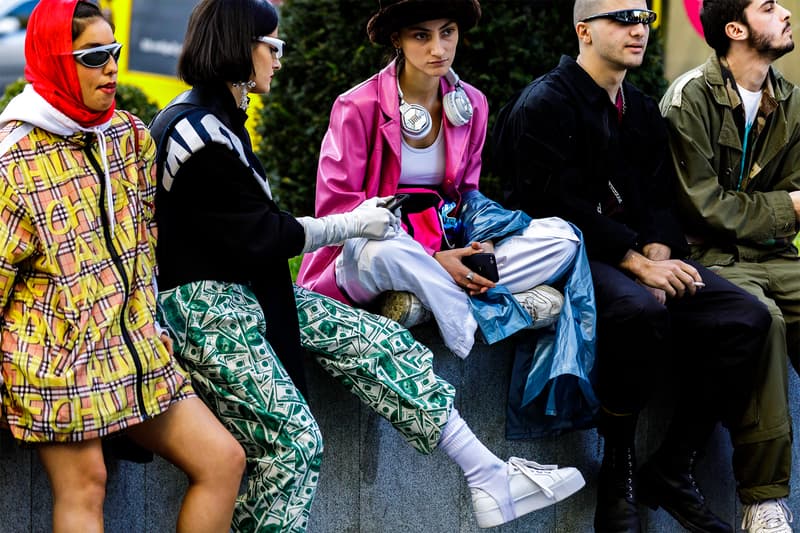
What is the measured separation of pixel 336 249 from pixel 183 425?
4.14 ft

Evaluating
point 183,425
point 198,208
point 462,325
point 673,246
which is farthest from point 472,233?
point 183,425

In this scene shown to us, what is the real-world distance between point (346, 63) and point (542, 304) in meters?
2.77

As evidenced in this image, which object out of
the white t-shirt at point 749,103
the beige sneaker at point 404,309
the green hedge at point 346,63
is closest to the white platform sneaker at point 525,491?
the beige sneaker at point 404,309

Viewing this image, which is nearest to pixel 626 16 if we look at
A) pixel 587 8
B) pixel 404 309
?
pixel 587 8

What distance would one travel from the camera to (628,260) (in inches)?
206

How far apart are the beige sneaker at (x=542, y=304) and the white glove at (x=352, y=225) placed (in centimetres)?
62

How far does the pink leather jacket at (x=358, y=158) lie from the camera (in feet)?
16.0

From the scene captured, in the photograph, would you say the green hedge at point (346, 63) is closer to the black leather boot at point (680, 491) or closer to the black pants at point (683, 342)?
the black pants at point (683, 342)

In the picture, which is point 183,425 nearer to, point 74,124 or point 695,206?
point 74,124

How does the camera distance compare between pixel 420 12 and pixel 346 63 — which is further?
pixel 346 63

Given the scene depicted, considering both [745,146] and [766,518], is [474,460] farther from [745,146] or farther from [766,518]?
[745,146]

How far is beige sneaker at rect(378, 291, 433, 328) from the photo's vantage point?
466cm

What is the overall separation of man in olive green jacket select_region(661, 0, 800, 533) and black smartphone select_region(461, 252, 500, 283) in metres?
1.09

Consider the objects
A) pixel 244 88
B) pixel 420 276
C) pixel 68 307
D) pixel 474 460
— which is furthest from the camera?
pixel 420 276
